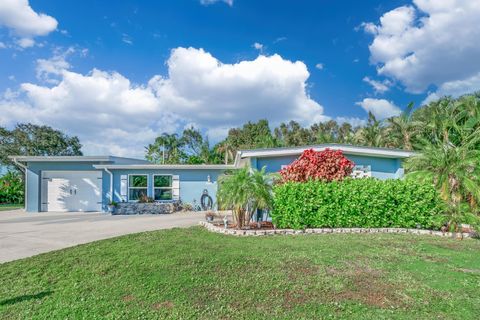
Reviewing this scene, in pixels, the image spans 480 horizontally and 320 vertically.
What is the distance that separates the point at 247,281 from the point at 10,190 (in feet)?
88.7

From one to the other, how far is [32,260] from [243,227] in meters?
5.30

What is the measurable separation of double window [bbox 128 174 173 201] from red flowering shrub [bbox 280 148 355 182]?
30.5 feet

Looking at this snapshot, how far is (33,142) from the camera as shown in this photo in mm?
28328

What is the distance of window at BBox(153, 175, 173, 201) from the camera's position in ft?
58.3

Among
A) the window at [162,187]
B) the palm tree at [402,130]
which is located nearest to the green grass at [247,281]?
the window at [162,187]

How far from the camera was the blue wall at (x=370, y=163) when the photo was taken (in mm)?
12617

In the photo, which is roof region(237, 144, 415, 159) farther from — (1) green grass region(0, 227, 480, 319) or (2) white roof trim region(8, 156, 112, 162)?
(2) white roof trim region(8, 156, 112, 162)

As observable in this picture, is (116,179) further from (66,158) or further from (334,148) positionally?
(334,148)

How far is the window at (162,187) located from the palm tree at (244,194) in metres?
9.12

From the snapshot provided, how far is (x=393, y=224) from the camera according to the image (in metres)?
9.23

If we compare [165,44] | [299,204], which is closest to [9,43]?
[165,44]

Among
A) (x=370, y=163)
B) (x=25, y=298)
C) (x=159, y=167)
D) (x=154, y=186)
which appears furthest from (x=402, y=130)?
(x=25, y=298)

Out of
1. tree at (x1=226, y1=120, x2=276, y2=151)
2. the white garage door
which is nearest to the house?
the white garage door

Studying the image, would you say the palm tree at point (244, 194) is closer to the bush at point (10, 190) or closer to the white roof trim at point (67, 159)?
the white roof trim at point (67, 159)
